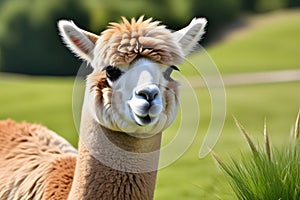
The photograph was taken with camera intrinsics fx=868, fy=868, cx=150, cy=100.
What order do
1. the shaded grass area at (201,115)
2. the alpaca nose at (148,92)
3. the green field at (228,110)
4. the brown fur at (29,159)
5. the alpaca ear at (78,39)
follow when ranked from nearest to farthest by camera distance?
the alpaca nose at (148,92), the alpaca ear at (78,39), the brown fur at (29,159), the green field at (228,110), the shaded grass area at (201,115)

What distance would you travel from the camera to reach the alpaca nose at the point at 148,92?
4137 mm

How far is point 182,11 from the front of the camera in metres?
40.0

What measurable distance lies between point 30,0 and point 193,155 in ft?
96.3

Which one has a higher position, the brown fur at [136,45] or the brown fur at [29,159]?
the brown fur at [136,45]

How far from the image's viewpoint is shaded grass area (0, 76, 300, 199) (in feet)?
38.2

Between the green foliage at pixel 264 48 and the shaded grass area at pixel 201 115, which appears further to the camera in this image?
the green foliage at pixel 264 48

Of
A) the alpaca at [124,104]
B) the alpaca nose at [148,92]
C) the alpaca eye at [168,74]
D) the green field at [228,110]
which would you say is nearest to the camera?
the alpaca nose at [148,92]

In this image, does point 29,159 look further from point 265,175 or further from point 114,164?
point 265,175

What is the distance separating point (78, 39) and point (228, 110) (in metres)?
14.0

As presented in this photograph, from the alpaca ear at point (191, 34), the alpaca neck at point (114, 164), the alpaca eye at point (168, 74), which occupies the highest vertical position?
the alpaca ear at point (191, 34)

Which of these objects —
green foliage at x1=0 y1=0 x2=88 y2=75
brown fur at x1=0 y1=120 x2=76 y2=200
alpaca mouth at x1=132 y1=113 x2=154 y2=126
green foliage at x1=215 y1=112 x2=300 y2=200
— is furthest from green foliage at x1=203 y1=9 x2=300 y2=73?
alpaca mouth at x1=132 y1=113 x2=154 y2=126

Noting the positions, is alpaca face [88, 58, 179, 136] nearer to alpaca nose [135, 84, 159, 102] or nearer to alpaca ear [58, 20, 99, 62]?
alpaca nose [135, 84, 159, 102]

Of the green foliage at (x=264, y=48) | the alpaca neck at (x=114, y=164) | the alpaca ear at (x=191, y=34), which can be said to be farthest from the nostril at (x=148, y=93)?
the green foliage at (x=264, y=48)

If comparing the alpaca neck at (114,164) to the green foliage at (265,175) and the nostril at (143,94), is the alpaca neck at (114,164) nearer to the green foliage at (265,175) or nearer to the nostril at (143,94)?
the nostril at (143,94)
